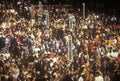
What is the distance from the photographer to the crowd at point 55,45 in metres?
4.29

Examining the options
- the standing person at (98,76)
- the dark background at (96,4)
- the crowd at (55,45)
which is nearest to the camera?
the crowd at (55,45)

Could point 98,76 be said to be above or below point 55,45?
below

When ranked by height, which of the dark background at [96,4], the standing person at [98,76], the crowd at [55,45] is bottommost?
the standing person at [98,76]

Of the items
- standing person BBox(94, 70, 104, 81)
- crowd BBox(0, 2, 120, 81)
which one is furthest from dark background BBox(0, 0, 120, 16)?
standing person BBox(94, 70, 104, 81)

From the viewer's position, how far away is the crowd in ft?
14.1

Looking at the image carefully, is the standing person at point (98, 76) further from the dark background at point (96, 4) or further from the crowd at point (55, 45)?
the dark background at point (96, 4)

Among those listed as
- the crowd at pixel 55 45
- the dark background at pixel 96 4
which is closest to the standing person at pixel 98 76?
the crowd at pixel 55 45

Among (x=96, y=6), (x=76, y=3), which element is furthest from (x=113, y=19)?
(x=76, y=3)

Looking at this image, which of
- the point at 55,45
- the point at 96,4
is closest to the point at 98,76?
the point at 55,45

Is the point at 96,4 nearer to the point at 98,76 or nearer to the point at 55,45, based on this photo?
the point at 55,45

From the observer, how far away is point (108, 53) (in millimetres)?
4695

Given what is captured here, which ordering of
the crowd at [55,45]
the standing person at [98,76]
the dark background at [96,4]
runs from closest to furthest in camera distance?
the crowd at [55,45] < the standing person at [98,76] < the dark background at [96,4]

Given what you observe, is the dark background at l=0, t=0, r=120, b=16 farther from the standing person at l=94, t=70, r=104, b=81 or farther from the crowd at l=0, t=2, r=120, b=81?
the standing person at l=94, t=70, r=104, b=81

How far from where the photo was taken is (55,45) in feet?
14.8
